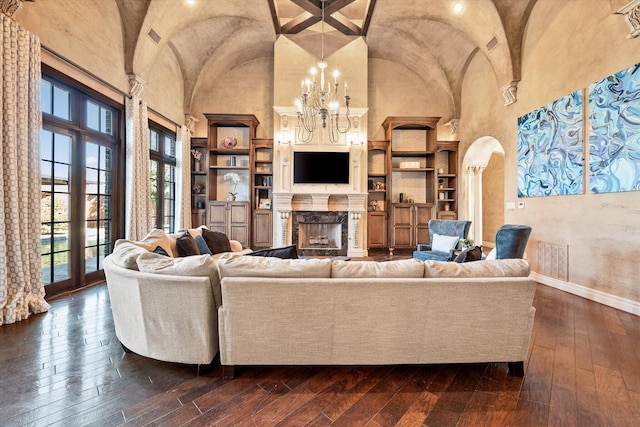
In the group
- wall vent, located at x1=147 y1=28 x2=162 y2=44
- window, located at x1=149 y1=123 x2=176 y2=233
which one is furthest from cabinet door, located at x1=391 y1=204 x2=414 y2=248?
wall vent, located at x1=147 y1=28 x2=162 y2=44

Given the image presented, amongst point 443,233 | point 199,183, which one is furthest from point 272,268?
point 199,183

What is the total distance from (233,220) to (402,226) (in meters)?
4.15

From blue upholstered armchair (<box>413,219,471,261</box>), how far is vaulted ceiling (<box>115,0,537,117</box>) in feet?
8.82

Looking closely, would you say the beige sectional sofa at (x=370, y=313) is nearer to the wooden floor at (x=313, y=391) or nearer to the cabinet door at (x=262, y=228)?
the wooden floor at (x=313, y=391)

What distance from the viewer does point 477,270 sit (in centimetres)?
180

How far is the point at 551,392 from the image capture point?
5.51ft

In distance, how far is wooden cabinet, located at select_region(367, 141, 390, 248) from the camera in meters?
6.57

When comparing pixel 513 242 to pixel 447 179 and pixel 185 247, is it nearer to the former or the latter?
pixel 185 247

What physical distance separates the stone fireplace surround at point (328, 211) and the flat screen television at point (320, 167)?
0.33 meters

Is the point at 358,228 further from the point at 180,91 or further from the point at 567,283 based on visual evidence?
the point at 180,91

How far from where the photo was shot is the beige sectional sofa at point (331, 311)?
171 centimetres

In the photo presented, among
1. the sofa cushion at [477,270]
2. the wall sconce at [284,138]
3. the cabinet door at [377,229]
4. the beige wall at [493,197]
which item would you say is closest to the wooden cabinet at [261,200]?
the wall sconce at [284,138]

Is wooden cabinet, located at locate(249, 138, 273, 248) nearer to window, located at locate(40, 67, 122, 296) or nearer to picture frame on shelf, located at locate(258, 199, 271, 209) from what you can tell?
picture frame on shelf, located at locate(258, 199, 271, 209)

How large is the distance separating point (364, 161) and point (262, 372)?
5236 millimetres
